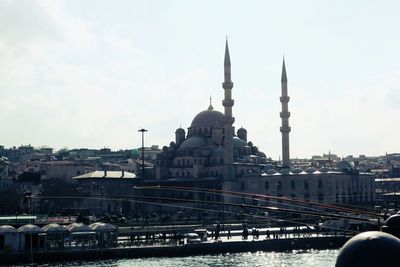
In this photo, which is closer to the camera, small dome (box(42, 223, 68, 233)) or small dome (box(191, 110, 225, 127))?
small dome (box(42, 223, 68, 233))

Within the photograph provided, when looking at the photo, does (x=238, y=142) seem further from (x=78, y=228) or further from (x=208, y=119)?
(x=78, y=228)

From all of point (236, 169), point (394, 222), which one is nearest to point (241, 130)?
point (236, 169)

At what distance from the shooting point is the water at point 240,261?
4078 centimetres

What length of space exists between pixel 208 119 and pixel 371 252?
85735 millimetres

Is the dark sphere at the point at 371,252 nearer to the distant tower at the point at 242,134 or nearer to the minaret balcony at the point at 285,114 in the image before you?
the minaret balcony at the point at 285,114

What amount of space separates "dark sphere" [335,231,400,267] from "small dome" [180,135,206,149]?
81.6 m

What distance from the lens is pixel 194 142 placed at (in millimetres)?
94438

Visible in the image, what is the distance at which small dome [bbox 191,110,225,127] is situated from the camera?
96744 millimetres

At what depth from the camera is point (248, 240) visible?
50062 mm

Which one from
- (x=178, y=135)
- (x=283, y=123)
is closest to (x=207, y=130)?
(x=178, y=135)

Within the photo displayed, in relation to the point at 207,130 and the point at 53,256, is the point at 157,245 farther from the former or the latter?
the point at 207,130

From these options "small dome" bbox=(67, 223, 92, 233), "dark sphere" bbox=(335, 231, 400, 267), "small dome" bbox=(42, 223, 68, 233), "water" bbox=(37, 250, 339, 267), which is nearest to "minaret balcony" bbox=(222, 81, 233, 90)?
"water" bbox=(37, 250, 339, 267)

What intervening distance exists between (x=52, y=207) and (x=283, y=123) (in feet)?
91.2

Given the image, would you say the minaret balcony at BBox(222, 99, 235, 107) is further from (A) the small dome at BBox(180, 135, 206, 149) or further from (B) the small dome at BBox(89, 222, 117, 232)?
(B) the small dome at BBox(89, 222, 117, 232)
